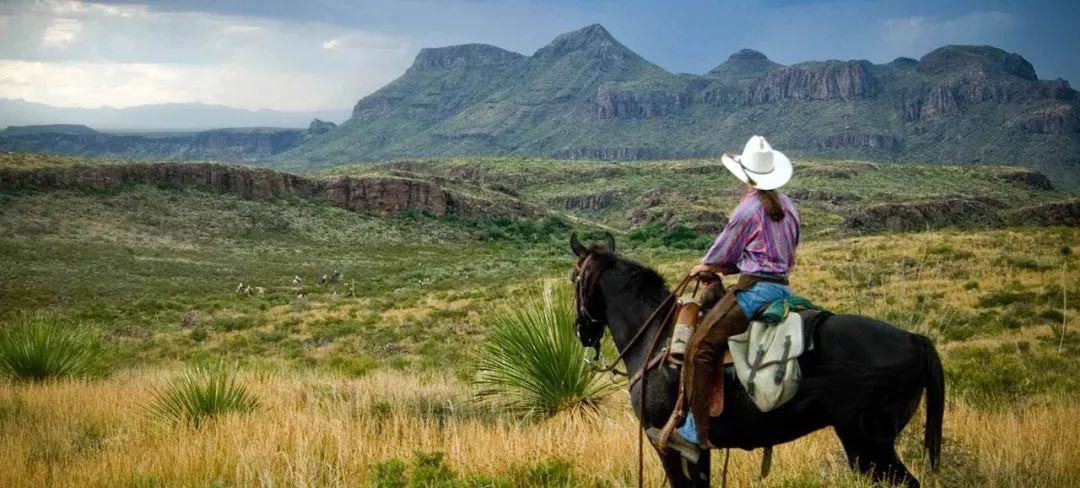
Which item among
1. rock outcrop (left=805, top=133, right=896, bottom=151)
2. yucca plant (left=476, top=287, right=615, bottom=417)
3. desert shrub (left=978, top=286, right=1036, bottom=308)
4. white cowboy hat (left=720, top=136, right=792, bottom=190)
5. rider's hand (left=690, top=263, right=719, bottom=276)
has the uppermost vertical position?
rock outcrop (left=805, top=133, right=896, bottom=151)

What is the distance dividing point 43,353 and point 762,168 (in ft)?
40.4

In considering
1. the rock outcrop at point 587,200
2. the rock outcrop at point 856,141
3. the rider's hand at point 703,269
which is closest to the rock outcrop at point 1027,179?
the rock outcrop at point 587,200

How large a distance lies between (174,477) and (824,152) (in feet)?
601

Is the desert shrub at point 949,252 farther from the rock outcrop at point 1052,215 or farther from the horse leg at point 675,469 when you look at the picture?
the horse leg at point 675,469

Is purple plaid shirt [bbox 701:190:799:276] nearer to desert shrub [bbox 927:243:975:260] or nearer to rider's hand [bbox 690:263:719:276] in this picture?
rider's hand [bbox 690:263:719:276]

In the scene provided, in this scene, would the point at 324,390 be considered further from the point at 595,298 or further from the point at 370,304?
the point at 370,304

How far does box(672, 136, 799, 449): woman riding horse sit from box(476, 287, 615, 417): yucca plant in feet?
11.8

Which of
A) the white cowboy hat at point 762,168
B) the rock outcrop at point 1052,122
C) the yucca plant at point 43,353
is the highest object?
the rock outcrop at point 1052,122

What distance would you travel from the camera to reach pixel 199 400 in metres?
8.01

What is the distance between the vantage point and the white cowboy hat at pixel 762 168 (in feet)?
14.5

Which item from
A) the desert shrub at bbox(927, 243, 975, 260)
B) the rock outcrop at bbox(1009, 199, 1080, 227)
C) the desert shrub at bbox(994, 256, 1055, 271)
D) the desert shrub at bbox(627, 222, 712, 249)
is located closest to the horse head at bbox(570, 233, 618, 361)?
the desert shrub at bbox(994, 256, 1055, 271)

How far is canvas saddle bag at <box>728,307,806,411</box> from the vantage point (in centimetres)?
416

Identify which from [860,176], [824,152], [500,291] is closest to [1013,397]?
[500,291]

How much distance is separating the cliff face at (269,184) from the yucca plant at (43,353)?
5405cm
